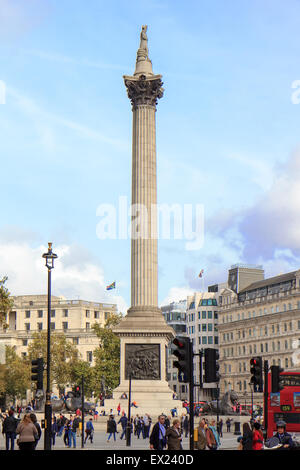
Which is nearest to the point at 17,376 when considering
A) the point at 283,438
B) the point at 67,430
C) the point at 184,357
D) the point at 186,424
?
the point at 186,424

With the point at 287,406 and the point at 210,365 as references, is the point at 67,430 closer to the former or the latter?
the point at 287,406

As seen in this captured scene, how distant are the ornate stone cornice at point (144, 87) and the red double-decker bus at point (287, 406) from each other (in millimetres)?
38234

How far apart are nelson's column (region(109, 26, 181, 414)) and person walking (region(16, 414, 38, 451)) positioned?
40.1m

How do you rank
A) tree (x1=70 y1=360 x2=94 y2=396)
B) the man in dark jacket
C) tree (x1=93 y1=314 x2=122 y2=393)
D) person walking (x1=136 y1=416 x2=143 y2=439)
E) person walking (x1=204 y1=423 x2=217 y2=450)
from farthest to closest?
tree (x1=70 y1=360 x2=94 y2=396)
tree (x1=93 y1=314 x2=122 y2=393)
person walking (x1=136 y1=416 x2=143 y2=439)
person walking (x1=204 y1=423 x2=217 y2=450)
the man in dark jacket

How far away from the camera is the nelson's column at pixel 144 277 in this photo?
6731 cm

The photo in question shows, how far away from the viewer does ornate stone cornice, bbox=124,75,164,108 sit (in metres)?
75.9

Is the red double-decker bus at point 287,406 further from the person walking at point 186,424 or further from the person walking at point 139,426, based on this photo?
the person walking at point 139,426

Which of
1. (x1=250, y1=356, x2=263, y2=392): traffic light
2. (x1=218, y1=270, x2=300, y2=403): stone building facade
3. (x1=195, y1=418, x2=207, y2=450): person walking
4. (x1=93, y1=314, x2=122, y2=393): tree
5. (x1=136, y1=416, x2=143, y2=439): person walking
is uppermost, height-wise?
(x1=218, y1=270, x2=300, y2=403): stone building facade

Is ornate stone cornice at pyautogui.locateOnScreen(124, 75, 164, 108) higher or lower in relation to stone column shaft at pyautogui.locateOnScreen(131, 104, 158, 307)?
higher

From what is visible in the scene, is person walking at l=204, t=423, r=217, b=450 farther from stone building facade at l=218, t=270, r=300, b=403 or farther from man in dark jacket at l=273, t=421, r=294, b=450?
stone building facade at l=218, t=270, r=300, b=403

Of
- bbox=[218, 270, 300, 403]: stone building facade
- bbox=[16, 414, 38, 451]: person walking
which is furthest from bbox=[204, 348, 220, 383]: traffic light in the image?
bbox=[218, 270, 300, 403]: stone building facade

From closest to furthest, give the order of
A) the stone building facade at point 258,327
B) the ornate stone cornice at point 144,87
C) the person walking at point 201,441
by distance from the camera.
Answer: the person walking at point 201,441 < the ornate stone cornice at point 144,87 < the stone building facade at point 258,327

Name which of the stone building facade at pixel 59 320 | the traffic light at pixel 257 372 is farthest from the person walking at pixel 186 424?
the stone building facade at pixel 59 320

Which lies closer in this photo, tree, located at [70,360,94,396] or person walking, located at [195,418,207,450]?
person walking, located at [195,418,207,450]
